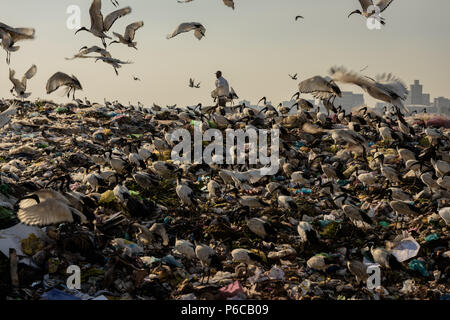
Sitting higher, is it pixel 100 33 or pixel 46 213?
pixel 100 33

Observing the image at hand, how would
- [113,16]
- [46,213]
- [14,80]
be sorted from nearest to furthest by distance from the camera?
[46,213] → [113,16] → [14,80]

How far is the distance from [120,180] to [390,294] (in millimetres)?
4941

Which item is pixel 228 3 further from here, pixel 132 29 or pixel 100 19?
pixel 132 29

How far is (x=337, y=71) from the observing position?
18.6 feet

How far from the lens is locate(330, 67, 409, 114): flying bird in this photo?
5.48m

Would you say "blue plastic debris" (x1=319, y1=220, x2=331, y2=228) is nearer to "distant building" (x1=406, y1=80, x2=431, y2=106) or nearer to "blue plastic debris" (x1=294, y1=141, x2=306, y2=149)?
"blue plastic debris" (x1=294, y1=141, x2=306, y2=149)

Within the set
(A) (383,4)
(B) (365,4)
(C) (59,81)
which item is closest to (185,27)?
(C) (59,81)

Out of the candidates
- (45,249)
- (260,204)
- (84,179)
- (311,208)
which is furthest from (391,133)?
(45,249)

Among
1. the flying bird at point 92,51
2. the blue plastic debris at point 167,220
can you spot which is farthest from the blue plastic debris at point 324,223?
the flying bird at point 92,51

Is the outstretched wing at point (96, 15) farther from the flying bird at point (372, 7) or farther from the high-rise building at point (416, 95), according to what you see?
the high-rise building at point (416, 95)

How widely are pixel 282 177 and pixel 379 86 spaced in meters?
3.89

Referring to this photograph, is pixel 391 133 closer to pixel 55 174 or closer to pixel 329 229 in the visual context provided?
pixel 329 229

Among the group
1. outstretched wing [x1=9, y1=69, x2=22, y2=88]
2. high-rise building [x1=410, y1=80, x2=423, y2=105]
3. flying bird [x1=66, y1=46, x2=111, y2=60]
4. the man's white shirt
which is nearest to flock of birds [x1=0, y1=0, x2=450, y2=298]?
flying bird [x1=66, y1=46, x2=111, y2=60]

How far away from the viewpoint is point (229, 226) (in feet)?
22.9
